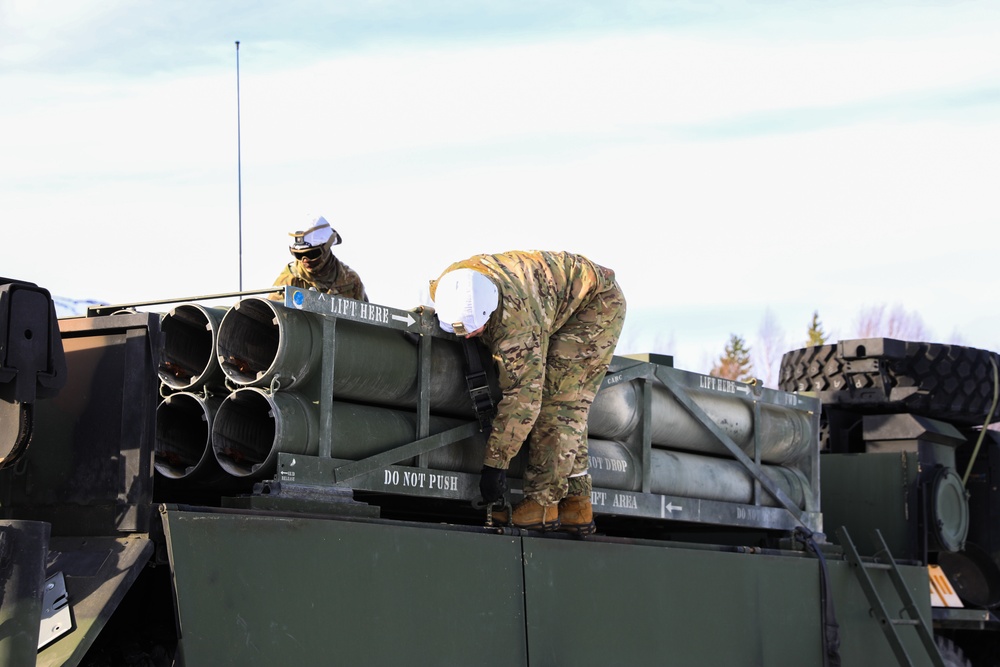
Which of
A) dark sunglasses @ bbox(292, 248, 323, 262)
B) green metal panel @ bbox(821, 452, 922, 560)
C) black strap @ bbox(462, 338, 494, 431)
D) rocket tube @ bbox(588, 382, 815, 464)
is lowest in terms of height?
green metal panel @ bbox(821, 452, 922, 560)

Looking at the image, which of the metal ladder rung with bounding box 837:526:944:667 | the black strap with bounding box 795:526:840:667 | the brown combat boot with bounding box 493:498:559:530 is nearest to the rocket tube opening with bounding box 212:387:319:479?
the brown combat boot with bounding box 493:498:559:530

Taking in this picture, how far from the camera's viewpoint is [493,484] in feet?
17.2

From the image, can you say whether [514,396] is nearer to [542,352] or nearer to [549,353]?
[542,352]

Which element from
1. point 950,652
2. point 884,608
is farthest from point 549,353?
point 950,652

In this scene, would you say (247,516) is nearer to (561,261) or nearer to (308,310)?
(308,310)

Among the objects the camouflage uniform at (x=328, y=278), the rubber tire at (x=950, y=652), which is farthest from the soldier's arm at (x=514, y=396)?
the rubber tire at (x=950, y=652)

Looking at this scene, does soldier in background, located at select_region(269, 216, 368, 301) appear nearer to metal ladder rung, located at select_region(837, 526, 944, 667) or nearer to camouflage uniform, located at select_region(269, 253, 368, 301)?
camouflage uniform, located at select_region(269, 253, 368, 301)

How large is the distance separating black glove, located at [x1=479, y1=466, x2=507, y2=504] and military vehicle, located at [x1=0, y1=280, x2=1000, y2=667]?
5.2 inches

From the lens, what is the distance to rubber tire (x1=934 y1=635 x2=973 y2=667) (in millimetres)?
7957

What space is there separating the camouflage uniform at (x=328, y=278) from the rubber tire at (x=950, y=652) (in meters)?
4.15

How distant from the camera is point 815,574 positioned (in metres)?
6.62

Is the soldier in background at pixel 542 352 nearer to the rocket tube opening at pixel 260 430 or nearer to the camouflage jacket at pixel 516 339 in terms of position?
the camouflage jacket at pixel 516 339

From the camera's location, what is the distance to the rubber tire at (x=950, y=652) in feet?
26.1

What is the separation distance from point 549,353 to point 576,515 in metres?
0.68
